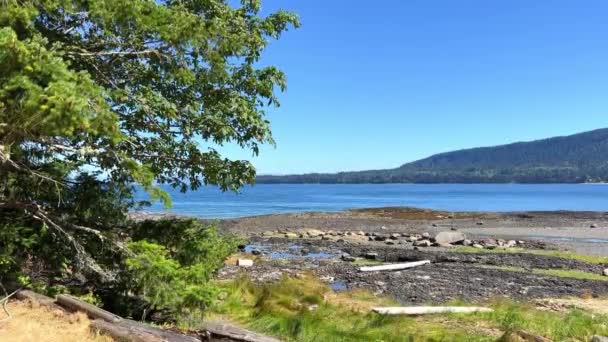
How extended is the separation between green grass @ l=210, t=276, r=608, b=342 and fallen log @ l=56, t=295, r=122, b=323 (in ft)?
7.50

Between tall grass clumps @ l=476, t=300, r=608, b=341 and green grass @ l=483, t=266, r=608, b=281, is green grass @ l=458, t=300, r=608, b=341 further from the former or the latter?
green grass @ l=483, t=266, r=608, b=281

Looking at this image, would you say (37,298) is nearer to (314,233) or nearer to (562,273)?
(562,273)

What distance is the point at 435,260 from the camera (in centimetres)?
2766

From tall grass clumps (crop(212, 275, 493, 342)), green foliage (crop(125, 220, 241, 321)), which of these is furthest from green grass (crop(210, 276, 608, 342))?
green foliage (crop(125, 220, 241, 321))

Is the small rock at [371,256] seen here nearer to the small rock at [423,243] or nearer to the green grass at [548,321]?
the small rock at [423,243]

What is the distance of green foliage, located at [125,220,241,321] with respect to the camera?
809cm

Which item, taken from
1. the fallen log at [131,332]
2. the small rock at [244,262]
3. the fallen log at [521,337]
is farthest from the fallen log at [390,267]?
the fallen log at [131,332]

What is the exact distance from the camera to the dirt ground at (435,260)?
20.0 m

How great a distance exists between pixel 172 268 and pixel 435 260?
21707 millimetres

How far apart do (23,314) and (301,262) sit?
62.5ft

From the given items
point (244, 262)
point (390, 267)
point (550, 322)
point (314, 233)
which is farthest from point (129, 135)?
point (314, 233)

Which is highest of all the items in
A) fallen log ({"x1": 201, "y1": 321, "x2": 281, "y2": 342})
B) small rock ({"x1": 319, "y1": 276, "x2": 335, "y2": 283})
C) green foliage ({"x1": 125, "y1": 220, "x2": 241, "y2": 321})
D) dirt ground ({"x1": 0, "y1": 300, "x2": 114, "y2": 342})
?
green foliage ({"x1": 125, "y1": 220, "x2": 241, "y2": 321})

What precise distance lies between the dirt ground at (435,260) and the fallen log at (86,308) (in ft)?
37.5

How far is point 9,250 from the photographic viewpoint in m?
8.27
